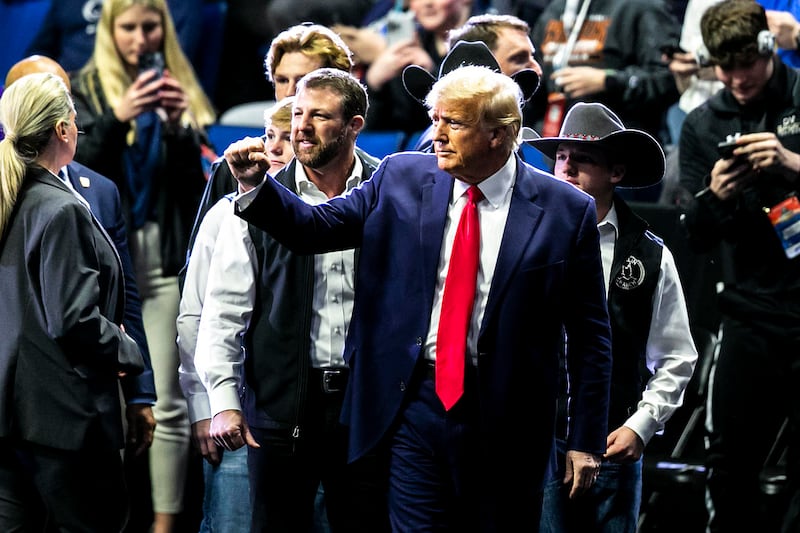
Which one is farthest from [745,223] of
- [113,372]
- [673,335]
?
[113,372]

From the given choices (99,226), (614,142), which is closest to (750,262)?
(614,142)

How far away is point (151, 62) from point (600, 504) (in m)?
2.85

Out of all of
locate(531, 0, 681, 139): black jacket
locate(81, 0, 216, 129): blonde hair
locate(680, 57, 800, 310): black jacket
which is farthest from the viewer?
locate(531, 0, 681, 139): black jacket

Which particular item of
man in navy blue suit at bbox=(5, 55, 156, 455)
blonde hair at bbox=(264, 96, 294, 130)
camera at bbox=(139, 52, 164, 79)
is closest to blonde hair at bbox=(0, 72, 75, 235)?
man in navy blue suit at bbox=(5, 55, 156, 455)

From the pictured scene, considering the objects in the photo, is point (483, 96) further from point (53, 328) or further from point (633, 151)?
point (53, 328)

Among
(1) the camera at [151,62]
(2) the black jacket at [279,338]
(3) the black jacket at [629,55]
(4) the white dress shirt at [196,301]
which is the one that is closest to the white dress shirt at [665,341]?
(2) the black jacket at [279,338]

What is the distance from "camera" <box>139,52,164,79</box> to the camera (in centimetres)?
582

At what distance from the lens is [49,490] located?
13.2 ft

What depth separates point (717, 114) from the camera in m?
5.37

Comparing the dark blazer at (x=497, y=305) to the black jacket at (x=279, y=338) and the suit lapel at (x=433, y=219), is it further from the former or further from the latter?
the black jacket at (x=279, y=338)

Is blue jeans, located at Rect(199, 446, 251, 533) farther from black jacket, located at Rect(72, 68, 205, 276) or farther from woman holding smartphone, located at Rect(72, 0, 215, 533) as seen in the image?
black jacket, located at Rect(72, 68, 205, 276)

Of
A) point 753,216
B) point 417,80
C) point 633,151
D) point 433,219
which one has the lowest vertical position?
point 433,219

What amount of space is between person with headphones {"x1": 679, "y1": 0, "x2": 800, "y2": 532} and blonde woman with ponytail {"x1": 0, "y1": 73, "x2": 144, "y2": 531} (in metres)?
2.32

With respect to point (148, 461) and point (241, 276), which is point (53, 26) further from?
point (241, 276)
